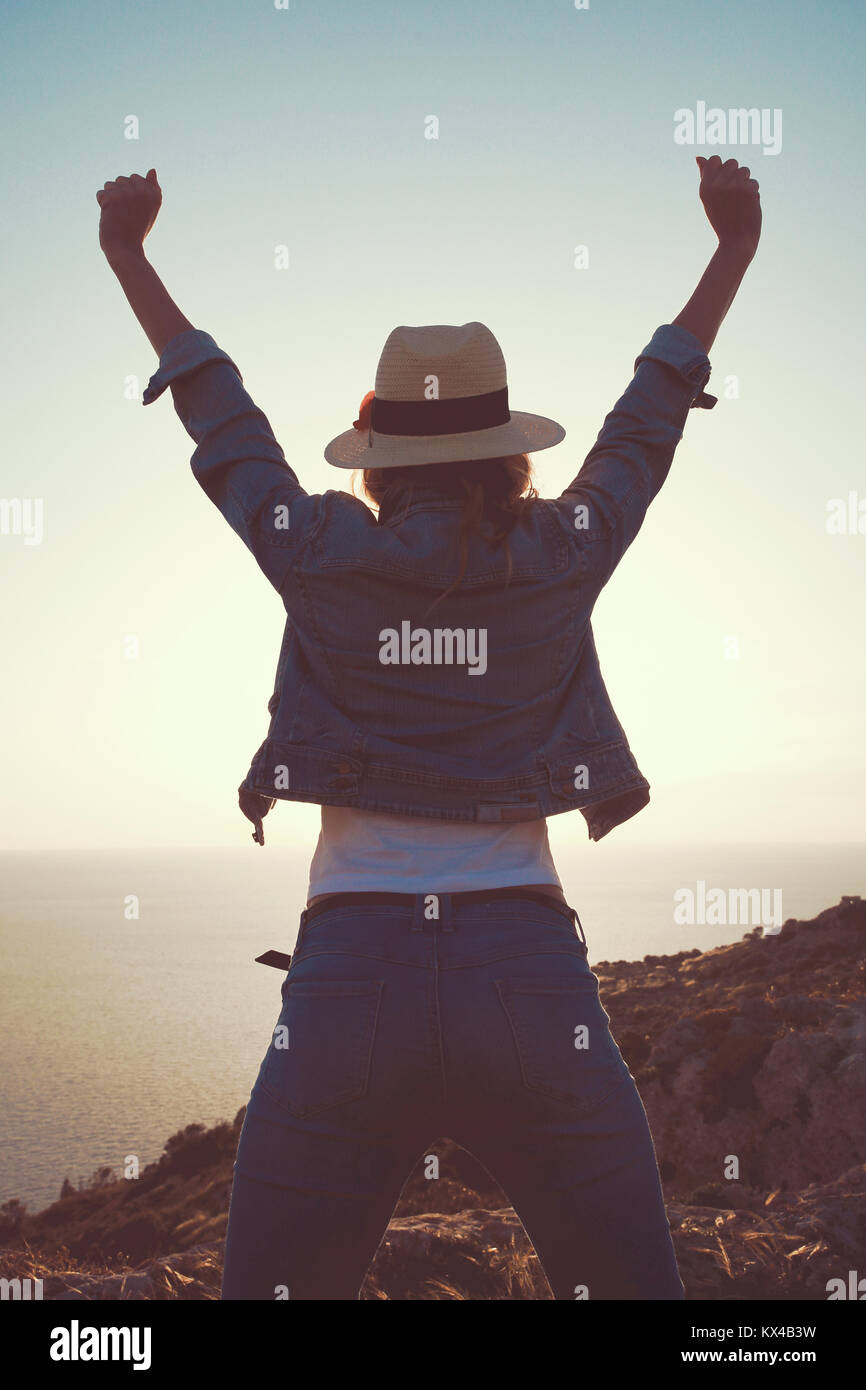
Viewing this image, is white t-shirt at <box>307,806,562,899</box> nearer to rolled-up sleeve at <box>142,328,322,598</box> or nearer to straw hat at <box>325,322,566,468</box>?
rolled-up sleeve at <box>142,328,322,598</box>

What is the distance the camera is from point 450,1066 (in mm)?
1488

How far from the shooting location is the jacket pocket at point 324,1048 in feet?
4.78

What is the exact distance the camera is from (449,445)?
1.81 meters

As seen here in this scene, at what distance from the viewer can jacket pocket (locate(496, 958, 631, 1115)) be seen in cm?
148

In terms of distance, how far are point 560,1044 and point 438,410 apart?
113cm

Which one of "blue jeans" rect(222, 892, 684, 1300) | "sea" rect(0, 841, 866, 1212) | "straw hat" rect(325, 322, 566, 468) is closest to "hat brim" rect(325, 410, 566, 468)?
"straw hat" rect(325, 322, 566, 468)

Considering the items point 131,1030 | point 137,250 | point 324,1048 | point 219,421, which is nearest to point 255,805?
point 324,1048

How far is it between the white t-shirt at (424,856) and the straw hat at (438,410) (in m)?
0.64

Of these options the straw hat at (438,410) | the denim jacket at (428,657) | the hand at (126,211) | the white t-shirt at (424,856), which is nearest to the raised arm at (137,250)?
the hand at (126,211)

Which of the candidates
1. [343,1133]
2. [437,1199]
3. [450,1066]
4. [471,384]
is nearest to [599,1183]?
[450,1066]

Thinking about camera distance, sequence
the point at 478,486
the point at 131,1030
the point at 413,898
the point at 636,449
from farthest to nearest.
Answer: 1. the point at 131,1030
2. the point at 636,449
3. the point at 478,486
4. the point at 413,898

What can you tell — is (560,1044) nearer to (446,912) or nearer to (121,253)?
(446,912)

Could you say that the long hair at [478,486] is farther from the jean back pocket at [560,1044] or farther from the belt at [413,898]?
the jean back pocket at [560,1044]

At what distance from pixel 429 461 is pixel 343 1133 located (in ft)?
3.61
